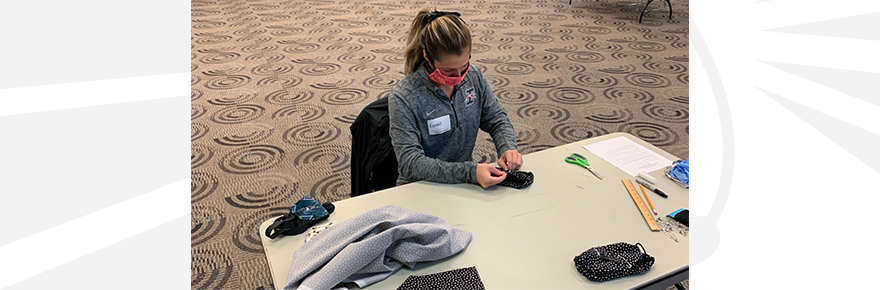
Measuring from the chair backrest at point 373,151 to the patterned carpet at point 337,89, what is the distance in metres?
0.59

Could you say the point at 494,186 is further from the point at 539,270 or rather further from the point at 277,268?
the point at 277,268

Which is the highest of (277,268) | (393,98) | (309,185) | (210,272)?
(393,98)

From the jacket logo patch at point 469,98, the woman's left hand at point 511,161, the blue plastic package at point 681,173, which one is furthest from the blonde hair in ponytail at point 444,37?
the blue plastic package at point 681,173

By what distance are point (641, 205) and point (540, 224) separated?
0.94ft

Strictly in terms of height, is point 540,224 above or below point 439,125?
below

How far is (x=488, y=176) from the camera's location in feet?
4.51

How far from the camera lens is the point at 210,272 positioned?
6.43 ft

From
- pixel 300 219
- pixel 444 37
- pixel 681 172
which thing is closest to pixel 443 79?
pixel 444 37

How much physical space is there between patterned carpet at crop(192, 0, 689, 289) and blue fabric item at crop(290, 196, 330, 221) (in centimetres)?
77

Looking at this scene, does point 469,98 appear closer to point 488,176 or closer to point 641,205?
point 488,176

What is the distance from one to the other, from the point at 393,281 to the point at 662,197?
0.76 metres

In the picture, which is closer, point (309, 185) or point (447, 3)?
point (309, 185)

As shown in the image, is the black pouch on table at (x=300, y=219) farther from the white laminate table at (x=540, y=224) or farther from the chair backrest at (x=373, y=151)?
the chair backrest at (x=373, y=151)

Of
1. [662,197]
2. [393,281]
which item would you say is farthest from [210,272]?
[662,197]
